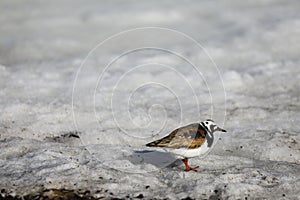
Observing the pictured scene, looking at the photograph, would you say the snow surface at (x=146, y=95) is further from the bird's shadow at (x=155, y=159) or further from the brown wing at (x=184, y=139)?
the brown wing at (x=184, y=139)

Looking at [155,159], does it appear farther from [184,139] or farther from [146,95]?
[146,95]

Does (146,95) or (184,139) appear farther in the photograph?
(146,95)

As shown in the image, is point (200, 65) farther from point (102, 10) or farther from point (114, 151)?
point (114, 151)

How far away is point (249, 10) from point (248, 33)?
113 inches

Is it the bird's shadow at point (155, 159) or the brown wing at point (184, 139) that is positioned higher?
the brown wing at point (184, 139)

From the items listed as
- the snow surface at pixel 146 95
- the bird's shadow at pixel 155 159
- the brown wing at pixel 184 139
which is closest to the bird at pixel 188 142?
the brown wing at pixel 184 139

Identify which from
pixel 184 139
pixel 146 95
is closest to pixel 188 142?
pixel 184 139

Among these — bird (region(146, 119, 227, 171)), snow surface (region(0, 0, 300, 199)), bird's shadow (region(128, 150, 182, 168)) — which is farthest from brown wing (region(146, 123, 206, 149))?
bird's shadow (region(128, 150, 182, 168))

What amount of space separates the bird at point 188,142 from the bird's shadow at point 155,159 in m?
0.76

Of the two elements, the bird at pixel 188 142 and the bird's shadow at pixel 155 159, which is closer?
the bird at pixel 188 142

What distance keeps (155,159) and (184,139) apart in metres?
1.57

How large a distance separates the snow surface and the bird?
434 millimetres

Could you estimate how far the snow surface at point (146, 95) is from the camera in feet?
29.9

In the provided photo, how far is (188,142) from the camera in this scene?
9.34 meters
